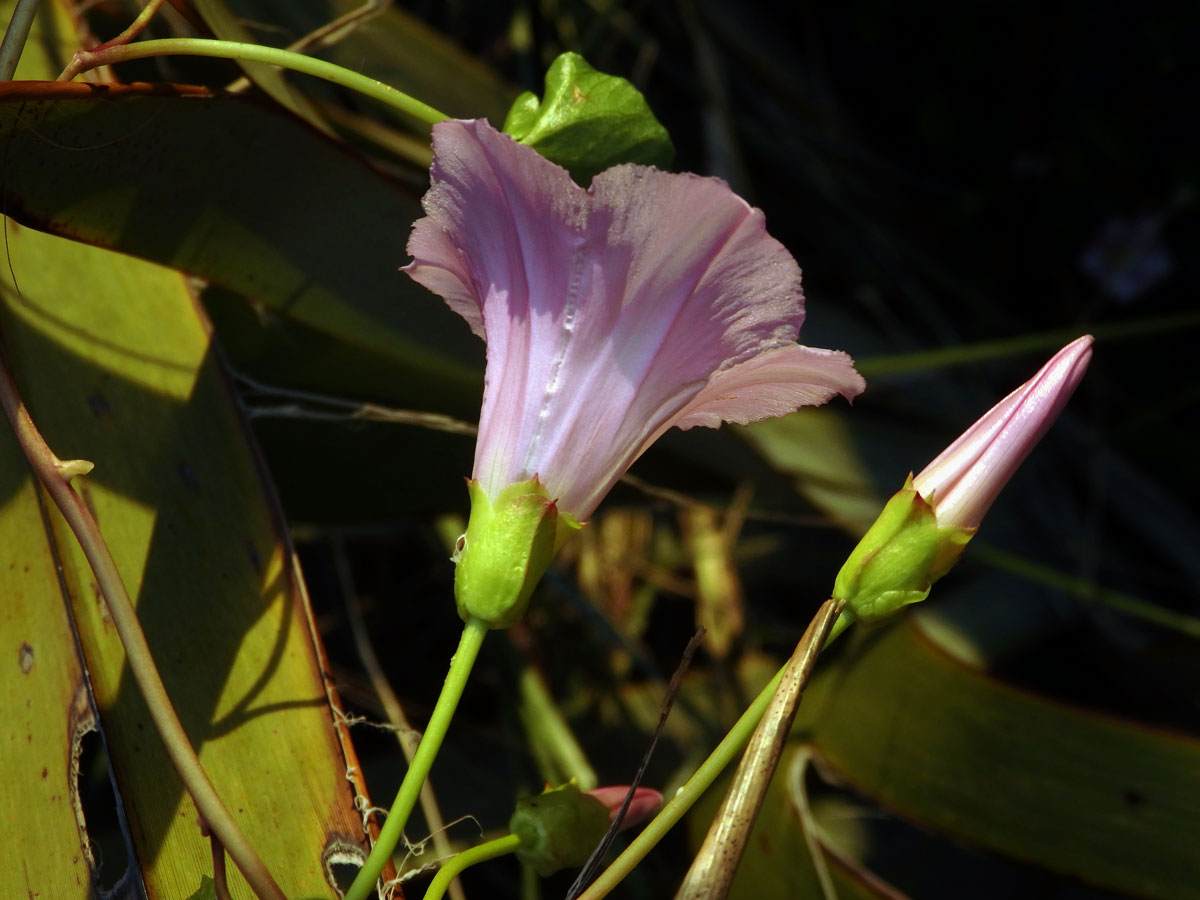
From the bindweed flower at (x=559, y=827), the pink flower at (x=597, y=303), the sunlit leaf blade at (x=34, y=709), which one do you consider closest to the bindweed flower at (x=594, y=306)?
the pink flower at (x=597, y=303)

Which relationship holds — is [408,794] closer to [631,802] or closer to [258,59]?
[631,802]

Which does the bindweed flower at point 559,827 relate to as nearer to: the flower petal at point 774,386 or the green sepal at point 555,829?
the green sepal at point 555,829

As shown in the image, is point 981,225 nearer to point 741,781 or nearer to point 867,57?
point 867,57

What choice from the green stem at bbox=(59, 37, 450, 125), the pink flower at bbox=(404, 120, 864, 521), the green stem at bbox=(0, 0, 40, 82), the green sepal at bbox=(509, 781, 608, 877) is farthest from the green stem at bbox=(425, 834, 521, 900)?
the green stem at bbox=(0, 0, 40, 82)

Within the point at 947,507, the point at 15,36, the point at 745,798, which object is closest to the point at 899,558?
the point at 947,507

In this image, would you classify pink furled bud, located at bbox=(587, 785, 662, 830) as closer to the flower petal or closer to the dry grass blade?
the dry grass blade

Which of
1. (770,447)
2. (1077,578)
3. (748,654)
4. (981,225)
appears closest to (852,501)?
(770,447)
